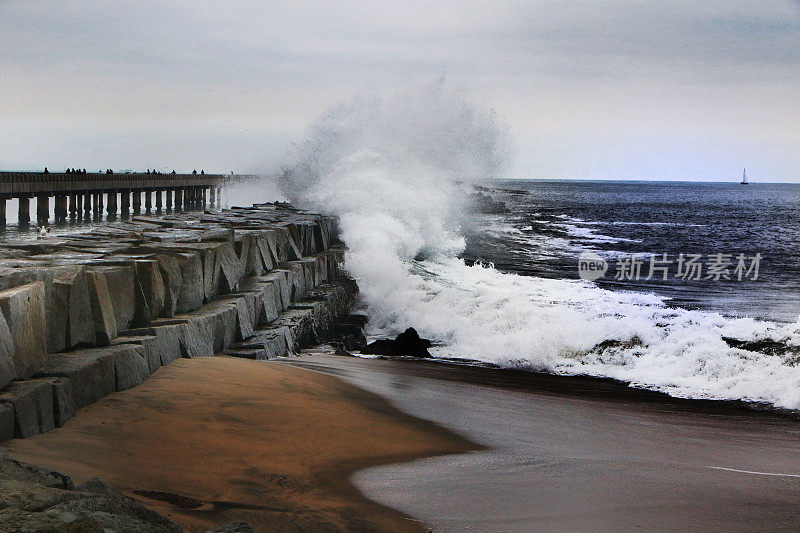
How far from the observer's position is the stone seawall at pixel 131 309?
4.04m

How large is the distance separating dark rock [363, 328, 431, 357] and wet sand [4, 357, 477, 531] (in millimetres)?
2859

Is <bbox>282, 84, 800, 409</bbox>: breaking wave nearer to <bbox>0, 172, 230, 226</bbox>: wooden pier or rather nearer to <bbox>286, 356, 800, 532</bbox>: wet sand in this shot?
<bbox>286, 356, 800, 532</bbox>: wet sand

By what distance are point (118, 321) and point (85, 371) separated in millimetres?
1129

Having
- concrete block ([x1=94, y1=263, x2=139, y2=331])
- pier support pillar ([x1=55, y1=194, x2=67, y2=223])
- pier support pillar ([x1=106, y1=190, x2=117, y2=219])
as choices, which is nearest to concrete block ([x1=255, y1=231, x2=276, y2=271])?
concrete block ([x1=94, y1=263, x2=139, y2=331])

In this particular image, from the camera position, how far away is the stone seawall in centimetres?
404

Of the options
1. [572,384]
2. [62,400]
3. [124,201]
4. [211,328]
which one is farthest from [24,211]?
[62,400]

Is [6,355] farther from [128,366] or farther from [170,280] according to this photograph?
[170,280]

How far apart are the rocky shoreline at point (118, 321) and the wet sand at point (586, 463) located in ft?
3.54

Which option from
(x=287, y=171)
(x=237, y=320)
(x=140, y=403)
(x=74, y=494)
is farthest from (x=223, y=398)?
(x=287, y=171)

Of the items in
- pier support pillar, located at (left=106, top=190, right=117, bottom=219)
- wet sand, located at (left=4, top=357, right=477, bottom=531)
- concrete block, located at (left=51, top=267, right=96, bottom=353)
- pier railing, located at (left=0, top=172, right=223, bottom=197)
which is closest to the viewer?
wet sand, located at (left=4, top=357, right=477, bottom=531)

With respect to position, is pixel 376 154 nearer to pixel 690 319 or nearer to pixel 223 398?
pixel 690 319

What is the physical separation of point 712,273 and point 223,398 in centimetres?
1727

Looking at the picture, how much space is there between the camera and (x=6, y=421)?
3.63m

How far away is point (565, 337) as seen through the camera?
9180 millimetres
